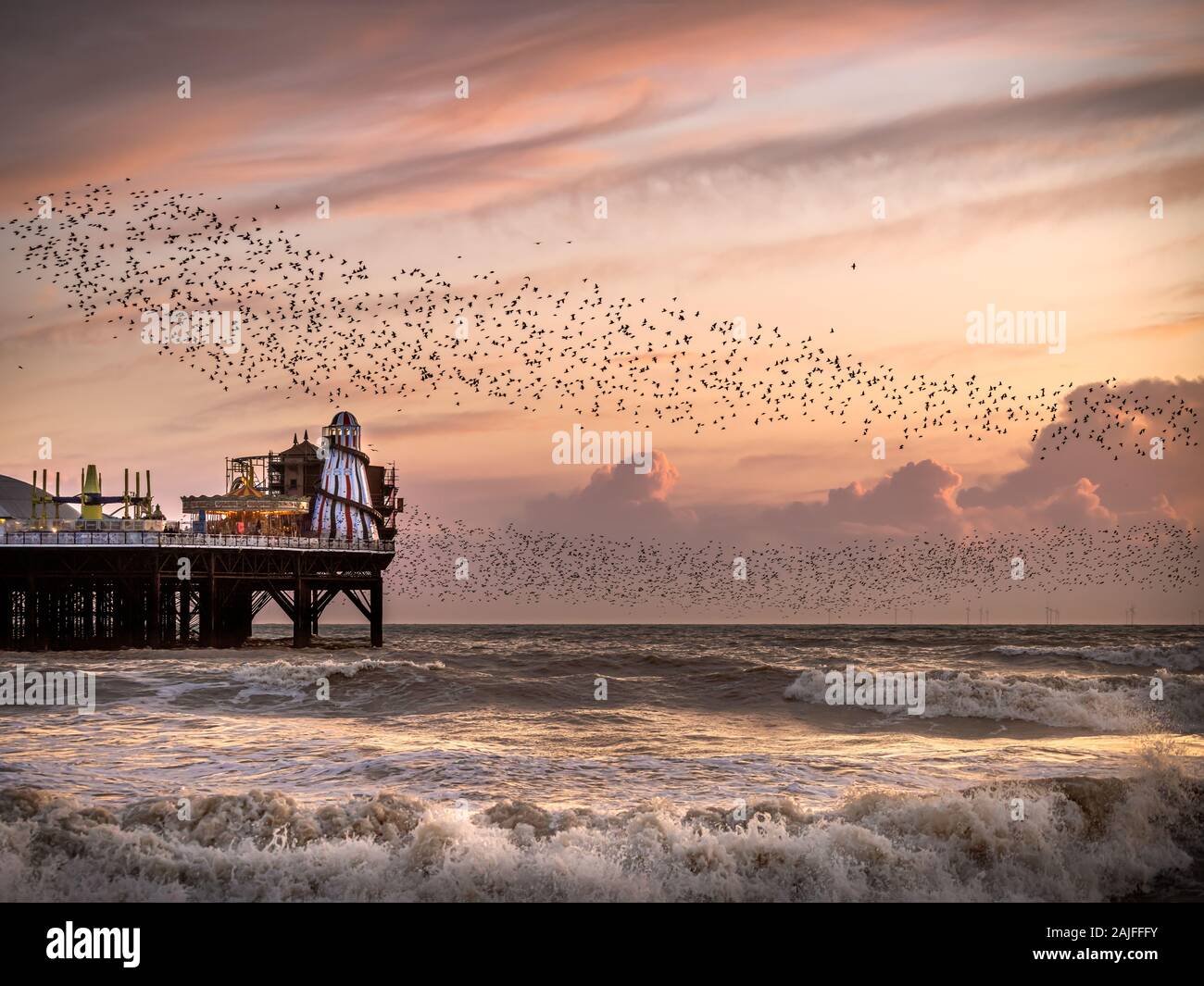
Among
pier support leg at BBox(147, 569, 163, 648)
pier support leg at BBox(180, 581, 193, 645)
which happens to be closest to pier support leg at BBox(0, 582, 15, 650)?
pier support leg at BBox(180, 581, 193, 645)

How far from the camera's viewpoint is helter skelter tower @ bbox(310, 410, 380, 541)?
7200cm

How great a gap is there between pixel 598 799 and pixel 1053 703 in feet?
61.8

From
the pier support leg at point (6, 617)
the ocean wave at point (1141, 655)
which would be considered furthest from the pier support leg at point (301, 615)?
the ocean wave at point (1141, 655)

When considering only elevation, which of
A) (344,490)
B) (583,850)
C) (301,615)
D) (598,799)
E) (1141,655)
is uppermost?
(344,490)

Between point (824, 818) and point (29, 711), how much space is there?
2078 centimetres

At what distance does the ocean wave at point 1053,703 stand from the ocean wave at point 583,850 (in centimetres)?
1402

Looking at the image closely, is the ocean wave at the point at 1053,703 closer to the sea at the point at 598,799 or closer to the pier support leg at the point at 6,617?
the sea at the point at 598,799

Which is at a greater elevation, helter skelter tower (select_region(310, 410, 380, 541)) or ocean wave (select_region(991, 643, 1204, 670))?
helter skelter tower (select_region(310, 410, 380, 541))

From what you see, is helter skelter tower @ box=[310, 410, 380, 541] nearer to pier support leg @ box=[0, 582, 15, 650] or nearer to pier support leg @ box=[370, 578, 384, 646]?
pier support leg @ box=[370, 578, 384, 646]

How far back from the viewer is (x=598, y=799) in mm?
17344

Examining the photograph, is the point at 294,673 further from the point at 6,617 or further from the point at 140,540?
the point at 6,617

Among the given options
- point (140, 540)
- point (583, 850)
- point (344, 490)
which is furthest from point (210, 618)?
point (583, 850)

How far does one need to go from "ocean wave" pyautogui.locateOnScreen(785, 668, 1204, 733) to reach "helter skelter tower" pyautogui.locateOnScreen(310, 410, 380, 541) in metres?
41.7
